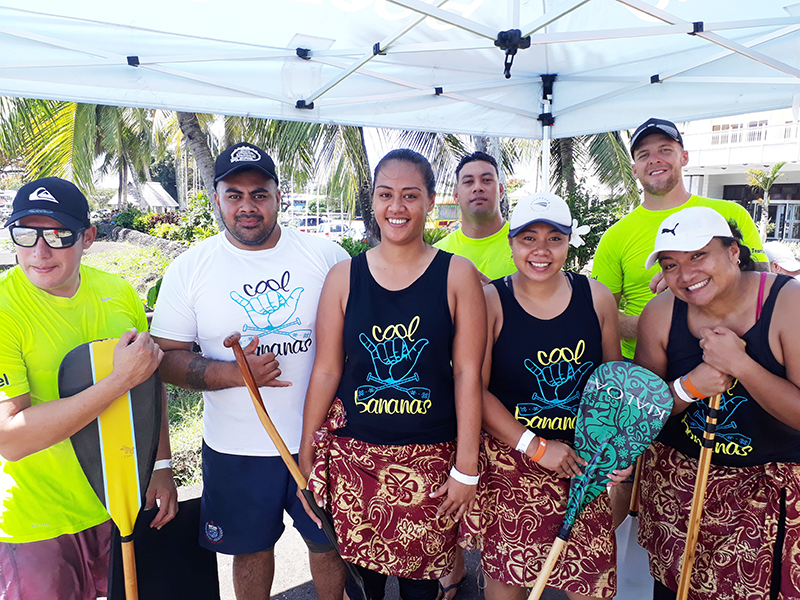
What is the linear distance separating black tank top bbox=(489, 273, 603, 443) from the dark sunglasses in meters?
1.79

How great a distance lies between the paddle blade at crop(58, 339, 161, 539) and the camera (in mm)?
2004

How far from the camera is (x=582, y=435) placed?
2.15 metres

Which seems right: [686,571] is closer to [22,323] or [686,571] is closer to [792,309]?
[792,309]

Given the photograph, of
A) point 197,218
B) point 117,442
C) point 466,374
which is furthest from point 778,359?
point 197,218

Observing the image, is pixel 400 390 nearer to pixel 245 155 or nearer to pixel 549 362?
pixel 549 362

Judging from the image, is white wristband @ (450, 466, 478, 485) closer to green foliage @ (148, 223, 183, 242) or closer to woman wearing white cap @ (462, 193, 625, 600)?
woman wearing white cap @ (462, 193, 625, 600)

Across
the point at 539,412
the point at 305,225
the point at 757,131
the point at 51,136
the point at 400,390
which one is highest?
the point at 757,131

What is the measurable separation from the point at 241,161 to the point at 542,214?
4.57 ft

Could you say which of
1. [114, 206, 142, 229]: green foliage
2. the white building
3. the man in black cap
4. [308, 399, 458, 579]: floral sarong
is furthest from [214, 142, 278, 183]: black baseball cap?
the white building

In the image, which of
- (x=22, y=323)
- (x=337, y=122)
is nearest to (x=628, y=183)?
(x=337, y=122)

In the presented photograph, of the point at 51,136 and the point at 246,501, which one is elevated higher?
the point at 51,136

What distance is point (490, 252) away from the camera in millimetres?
3527

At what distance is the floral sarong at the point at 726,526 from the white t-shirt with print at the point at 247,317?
1.70m

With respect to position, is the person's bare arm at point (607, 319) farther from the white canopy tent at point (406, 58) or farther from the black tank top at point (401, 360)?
the white canopy tent at point (406, 58)
